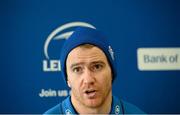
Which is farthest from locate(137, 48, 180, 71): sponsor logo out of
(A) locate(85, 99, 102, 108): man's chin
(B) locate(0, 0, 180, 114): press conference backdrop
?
(A) locate(85, 99, 102, 108): man's chin

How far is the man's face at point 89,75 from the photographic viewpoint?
916mm

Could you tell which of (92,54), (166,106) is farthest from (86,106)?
(166,106)

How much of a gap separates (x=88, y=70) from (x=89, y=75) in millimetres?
15

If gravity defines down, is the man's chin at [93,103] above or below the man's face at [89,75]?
below

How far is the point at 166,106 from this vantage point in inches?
69.1

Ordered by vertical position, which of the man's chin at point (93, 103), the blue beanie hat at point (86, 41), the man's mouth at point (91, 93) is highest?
the blue beanie hat at point (86, 41)

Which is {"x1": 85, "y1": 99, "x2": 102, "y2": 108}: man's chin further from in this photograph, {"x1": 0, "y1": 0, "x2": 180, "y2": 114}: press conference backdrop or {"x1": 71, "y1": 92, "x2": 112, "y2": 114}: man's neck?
{"x1": 0, "y1": 0, "x2": 180, "y2": 114}: press conference backdrop

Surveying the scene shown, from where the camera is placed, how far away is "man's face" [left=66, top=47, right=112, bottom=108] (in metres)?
0.92

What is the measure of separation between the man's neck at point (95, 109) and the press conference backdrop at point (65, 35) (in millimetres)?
726

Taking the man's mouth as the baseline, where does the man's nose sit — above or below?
above

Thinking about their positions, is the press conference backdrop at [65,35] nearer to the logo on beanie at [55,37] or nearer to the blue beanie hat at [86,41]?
the logo on beanie at [55,37]

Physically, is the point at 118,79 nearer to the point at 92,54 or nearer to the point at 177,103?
the point at 177,103

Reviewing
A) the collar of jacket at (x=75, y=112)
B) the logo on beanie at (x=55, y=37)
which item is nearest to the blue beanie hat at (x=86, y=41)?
the collar of jacket at (x=75, y=112)

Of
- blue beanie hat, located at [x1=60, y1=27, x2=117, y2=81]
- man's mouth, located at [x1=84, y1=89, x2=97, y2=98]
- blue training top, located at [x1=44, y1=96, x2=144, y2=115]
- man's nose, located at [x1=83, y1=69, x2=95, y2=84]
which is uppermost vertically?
blue beanie hat, located at [x1=60, y1=27, x2=117, y2=81]
